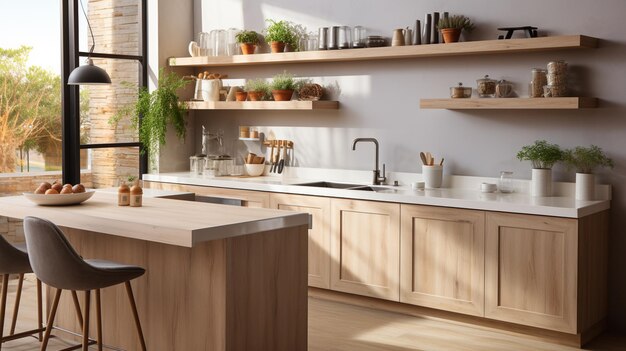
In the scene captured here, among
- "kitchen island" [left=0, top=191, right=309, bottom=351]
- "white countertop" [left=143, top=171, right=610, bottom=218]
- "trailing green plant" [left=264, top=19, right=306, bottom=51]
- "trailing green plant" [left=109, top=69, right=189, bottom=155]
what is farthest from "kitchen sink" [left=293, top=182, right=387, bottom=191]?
"kitchen island" [left=0, top=191, right=309, bottom=351]

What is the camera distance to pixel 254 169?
6.79m

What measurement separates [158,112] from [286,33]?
1.36 metres

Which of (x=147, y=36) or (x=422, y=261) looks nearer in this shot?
(x=422, y=261)

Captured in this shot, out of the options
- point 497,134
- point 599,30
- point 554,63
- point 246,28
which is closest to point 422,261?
point 497,134

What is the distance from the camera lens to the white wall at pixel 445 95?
5.11 m

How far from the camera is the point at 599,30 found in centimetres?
510

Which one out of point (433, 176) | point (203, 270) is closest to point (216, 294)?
point (203, 270)

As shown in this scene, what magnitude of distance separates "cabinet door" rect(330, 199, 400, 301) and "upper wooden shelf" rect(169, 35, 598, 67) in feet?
3.76

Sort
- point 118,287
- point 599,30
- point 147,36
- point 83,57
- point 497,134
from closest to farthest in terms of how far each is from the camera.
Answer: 1. point 118,287
2. point 599,30
3. point 497,134
4. point 83,57
5. point 147,36

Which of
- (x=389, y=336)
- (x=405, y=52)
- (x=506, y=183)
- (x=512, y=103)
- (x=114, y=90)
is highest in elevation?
(x=405, y=52)

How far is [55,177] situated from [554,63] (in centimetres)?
441

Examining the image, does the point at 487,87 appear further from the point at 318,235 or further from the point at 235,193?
the point at 235,193

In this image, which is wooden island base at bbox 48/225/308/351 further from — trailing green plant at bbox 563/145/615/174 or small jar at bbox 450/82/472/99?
trailing green plant at bbox 563/145/615/174

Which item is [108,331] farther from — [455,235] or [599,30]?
[599,30]
